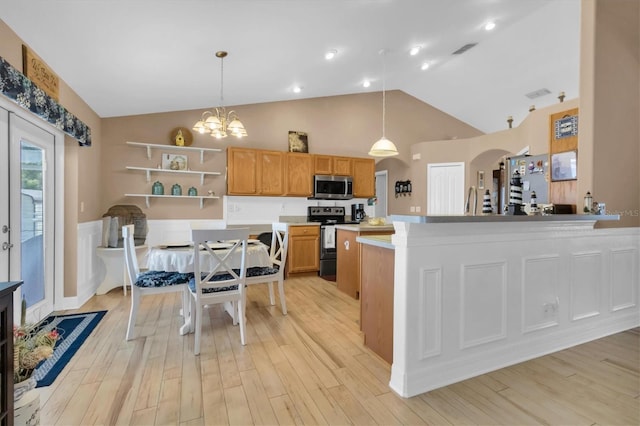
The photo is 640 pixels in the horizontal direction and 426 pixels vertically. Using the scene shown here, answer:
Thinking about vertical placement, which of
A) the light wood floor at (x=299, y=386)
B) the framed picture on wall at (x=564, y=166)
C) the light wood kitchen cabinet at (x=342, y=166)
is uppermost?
the light wood kitchen cabinet at (x=342, y=166)

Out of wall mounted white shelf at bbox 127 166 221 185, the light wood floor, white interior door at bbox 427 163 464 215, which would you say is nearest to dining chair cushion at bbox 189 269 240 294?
the light wood floor

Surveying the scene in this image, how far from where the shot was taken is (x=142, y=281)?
2516mm

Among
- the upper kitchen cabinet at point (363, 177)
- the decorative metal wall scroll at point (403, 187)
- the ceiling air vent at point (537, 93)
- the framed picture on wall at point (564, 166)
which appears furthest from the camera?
the decorative metal wall scroll at point (403, 187)

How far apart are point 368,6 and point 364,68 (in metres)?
1.74

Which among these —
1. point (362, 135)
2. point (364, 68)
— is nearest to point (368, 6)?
point (364, 68)

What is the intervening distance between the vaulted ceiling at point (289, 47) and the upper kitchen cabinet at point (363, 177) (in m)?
1.37

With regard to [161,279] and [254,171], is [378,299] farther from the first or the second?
[254,171]

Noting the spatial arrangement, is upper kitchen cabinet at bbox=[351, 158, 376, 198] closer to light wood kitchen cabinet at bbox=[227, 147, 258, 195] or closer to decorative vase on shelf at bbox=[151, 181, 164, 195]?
light wood kitchen cabinet at bbox=[227, 147, 258, 195]

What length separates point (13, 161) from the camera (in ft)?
8.00

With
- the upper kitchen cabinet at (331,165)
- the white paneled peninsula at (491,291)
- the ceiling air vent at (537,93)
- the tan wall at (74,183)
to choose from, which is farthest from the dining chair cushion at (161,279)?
the ceiling air vent at (537,93)

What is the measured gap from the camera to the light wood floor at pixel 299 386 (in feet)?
5.16

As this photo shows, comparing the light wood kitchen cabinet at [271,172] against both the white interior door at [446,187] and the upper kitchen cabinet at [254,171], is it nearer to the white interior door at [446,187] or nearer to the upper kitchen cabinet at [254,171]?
the upper kitchen cabinet at [254,171]

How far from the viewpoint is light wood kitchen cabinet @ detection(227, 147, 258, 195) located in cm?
480

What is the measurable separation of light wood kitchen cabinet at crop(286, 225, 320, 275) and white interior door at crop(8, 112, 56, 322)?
115 inches
